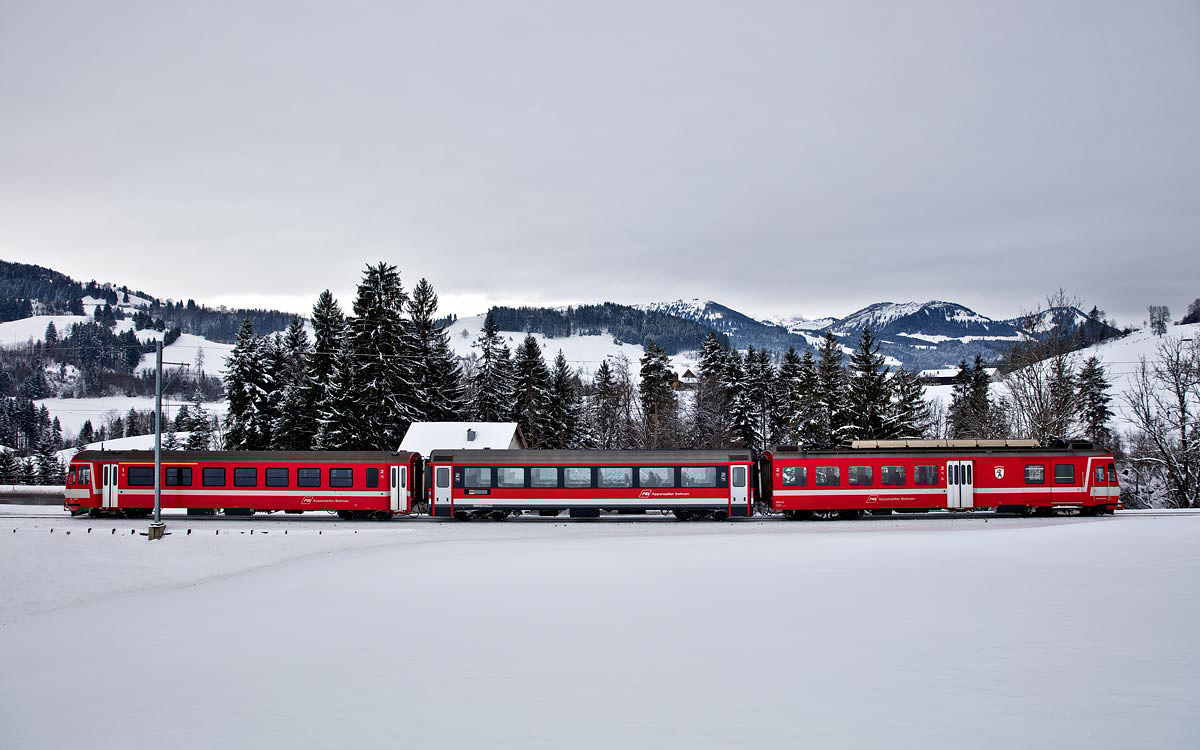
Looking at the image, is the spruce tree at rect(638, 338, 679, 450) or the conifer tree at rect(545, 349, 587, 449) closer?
the conifer tree at rect(545, 349, 587, 449)

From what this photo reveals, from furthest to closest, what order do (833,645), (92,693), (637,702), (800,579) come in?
1. (800,579)
2. (833,645)
3. (92,693)
4. (637,702)

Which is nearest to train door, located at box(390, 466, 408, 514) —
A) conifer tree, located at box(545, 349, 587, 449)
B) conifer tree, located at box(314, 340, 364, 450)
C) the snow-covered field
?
the snow-covered field

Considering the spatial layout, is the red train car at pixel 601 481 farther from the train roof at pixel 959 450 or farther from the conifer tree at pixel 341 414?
the conifer tree at pixel 341 414

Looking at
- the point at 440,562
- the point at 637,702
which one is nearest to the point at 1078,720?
the point at 637,702

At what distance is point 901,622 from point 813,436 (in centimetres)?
4517

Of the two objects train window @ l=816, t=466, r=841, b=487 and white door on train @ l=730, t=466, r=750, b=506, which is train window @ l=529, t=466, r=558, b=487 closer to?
white door on train @ l=730, t=466, r=750, b=506

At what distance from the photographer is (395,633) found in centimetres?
1433

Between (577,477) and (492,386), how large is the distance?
36.1 meters

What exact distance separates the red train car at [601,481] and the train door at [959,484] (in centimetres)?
806

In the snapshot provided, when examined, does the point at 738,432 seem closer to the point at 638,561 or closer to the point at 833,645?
the point at 638,561

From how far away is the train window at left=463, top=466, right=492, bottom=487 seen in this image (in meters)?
34.7

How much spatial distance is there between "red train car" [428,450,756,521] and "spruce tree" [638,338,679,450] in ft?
103

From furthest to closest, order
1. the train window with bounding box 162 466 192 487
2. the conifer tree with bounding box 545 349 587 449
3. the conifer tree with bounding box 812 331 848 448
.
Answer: the conifer tree with bounding box 545 349 587 449, the conifer tree with bounding box 812 331 848 448, the train window with bounding box 162 466 192 487

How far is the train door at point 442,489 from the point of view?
3481cm
